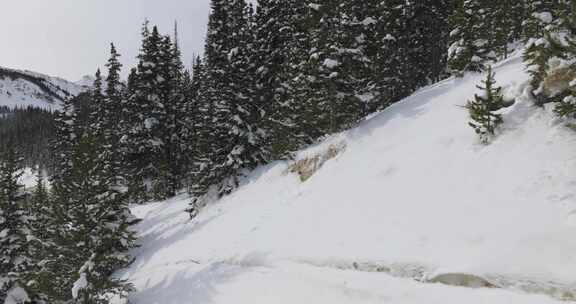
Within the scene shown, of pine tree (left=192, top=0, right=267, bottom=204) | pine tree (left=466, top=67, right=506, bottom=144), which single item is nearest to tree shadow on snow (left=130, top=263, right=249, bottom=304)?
pine tree (left=192, top=0, right=267, bottom=204)

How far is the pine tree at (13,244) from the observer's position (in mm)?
14328

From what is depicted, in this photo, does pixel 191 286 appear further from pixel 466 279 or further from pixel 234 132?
pixel 234 132

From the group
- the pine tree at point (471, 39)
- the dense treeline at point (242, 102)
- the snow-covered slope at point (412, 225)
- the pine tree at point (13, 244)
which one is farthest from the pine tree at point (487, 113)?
the pine tree at point (13, 244)

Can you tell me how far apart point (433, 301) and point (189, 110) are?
Result: 38.6 meters

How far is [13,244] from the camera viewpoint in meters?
15.6

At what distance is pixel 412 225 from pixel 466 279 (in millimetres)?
2494

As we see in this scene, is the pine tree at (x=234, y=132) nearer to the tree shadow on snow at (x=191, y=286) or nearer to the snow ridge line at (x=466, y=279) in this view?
the tree shadow on snow at (x=191, y=286)

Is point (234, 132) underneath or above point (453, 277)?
above

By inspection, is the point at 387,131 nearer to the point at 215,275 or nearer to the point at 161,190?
the point at 215,275

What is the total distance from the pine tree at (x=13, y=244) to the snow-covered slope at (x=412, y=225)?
438 cm

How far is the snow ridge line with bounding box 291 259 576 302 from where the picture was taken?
24.7 feet

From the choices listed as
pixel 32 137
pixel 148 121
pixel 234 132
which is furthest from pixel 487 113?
pixel 32 137

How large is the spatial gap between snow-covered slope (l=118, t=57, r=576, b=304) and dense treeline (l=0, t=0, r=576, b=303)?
1.38 m

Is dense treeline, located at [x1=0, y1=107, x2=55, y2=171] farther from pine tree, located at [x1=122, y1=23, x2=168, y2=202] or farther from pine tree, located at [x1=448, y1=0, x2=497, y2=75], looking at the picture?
pine tree, located at [x1=448, y1=0, x2=497, y2=75]
